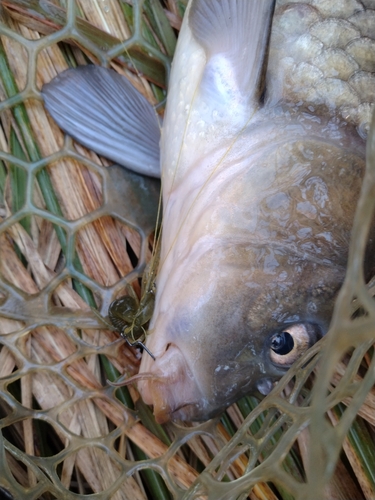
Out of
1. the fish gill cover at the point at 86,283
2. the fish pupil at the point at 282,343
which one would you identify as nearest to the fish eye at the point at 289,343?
the fish pupil at the point at 282,343

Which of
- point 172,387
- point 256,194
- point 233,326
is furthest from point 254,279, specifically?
point 172,387

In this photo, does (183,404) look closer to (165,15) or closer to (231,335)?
(231,335)

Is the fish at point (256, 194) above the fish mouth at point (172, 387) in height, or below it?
above

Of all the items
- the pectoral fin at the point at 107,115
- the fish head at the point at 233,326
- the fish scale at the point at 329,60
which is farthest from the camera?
the pectoral fin at the point at 107,115

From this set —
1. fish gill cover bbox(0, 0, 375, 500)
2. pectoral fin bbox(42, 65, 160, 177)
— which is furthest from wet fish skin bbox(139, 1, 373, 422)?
pectoral fin bbox(42, 65, 160, 177)

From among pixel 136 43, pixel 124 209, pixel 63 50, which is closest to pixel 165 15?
pixel 136 43

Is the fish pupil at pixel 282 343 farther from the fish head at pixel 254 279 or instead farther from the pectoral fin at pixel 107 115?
the pectoral fin at pixel 107 115

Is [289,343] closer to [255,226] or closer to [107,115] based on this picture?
[255,226]
